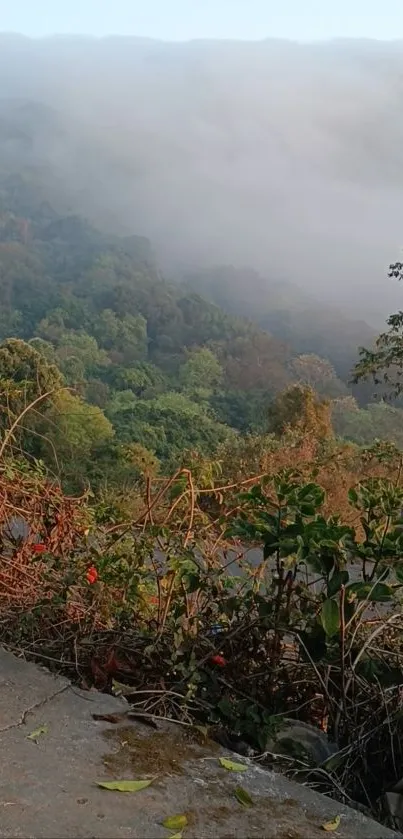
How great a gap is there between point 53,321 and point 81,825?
6633 cm

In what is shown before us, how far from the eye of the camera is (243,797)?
70.9 inches

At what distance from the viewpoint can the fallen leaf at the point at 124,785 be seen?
1.79 meters

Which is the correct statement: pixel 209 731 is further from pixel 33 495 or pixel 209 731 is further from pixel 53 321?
pixel 53 321

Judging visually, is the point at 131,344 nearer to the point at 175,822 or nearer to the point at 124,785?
the point at 124,785

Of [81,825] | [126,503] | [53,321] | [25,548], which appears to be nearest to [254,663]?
[81,825]

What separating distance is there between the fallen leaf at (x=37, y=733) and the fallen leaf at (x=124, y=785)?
28 centimetres

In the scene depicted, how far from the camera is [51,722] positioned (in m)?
2.12

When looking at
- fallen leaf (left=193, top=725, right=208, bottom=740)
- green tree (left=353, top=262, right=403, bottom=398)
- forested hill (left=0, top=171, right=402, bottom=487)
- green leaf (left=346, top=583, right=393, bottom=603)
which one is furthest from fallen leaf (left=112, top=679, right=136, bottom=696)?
green tree (left=353, top=262, right=403, bottom=398)

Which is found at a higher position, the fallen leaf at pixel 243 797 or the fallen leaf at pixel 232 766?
the fallen leaf at pixel 243 797

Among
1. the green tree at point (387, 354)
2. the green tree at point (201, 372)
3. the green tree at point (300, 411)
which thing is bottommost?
the green tree at point (201, 372)

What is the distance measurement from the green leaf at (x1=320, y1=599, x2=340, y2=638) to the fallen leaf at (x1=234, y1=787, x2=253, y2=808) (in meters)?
0.43

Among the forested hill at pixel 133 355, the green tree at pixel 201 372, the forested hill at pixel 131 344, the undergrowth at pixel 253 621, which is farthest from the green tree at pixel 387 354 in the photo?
the green tree at pixel 201 372

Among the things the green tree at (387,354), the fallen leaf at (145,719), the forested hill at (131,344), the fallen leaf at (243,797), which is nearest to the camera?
the fallen leaf at (243,797)

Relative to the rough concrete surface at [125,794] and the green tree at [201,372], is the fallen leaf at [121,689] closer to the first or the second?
the rough concrete surface at [125,794]
